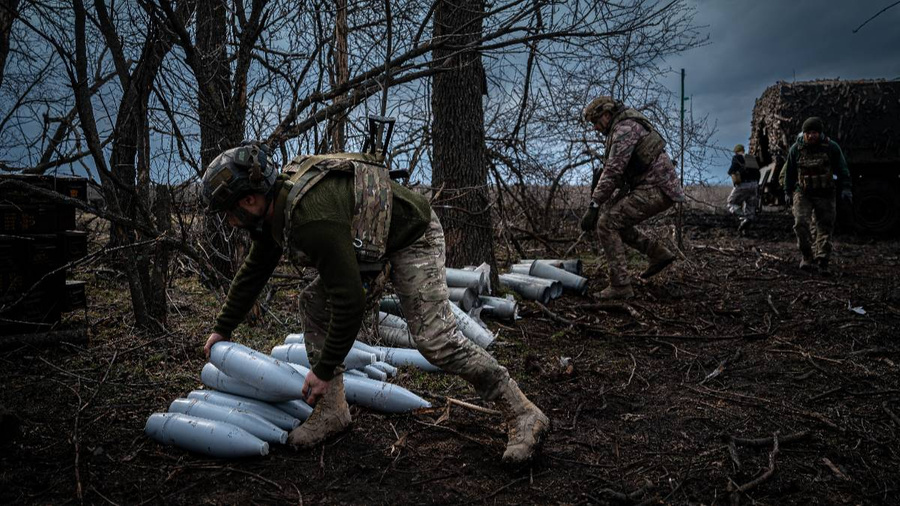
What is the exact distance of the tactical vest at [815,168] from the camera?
28.1 ft

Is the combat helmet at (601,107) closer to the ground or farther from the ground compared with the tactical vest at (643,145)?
farther from the ground

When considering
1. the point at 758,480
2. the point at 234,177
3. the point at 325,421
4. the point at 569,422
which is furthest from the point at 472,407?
the point at 234,177

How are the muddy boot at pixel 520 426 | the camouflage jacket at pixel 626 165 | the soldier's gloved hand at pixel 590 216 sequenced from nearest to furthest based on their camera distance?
1. the muddy boot at pixel 520 426
2. the camouflage jacket at pixel 626 165
3. the soldier's gloved hand at pixel 590 216

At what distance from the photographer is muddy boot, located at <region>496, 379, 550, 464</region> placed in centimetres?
292

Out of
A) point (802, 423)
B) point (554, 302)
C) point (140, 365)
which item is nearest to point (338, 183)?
point (140, 365)

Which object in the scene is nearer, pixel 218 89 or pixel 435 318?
pixel 435 318

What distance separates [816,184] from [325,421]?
331 inches

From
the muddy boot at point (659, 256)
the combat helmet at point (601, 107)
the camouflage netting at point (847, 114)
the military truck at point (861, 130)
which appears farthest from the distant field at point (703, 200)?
the military truck at point (861, 130)

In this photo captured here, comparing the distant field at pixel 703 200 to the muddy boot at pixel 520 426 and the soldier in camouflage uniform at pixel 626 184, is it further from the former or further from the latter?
the muddy boot at pixel 520 426

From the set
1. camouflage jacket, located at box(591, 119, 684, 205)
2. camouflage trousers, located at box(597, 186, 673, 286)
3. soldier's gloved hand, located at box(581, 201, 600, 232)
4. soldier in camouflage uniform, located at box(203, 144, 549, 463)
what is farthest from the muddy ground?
camouflage jacket, located at box(591, 119, 684, 205)

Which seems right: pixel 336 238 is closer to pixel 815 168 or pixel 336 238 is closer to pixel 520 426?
pixel 520 426

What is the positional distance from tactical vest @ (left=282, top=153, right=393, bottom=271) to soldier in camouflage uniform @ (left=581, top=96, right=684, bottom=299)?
4766 mm

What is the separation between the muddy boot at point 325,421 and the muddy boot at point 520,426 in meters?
0.91

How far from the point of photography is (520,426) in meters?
2.99
